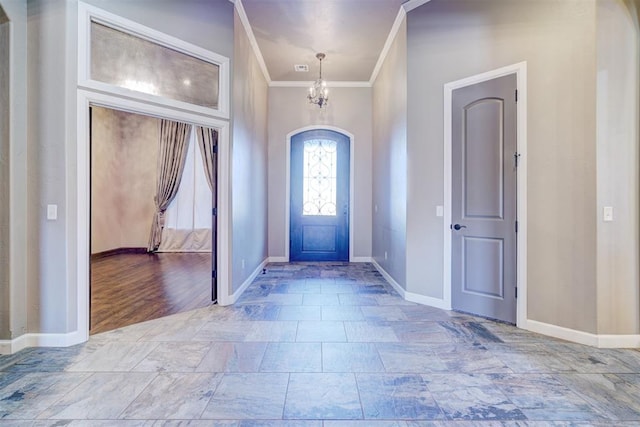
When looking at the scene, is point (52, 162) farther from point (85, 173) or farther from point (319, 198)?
point (319, 198)

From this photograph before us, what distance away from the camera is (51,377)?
235cm

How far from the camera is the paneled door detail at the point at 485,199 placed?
11.3 ft

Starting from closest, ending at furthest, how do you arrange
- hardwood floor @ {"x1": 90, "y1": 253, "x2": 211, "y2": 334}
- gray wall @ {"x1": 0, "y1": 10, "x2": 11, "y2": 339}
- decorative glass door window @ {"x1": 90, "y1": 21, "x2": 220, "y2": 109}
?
gray wall @ {"x1": 0, "y1": 10, "x2": 11, "y2": 339}, decorative glass door window @ {"x1": 90, "y1": 21, "x2": 220, "y2": 109}, hardwood floor @ {"x1": 90, "y1": 253, "x2": 211, "y2": 334}

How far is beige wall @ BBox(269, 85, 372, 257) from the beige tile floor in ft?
11.4

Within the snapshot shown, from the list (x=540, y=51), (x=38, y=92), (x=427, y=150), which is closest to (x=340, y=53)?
(x=427, y=150)

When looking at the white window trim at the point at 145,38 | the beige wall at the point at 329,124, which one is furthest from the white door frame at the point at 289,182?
the white window trim at the point at 145,38

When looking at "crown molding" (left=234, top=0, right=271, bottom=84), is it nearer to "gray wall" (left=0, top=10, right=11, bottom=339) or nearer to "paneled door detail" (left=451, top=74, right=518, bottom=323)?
"gray wall" (left=0, top=10, right=11, bottom=339)

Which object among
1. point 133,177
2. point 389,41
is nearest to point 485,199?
point 389,41

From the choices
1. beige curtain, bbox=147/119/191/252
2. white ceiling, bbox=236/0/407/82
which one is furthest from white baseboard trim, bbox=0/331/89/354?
beige curtain, bbox=147/119/191/252

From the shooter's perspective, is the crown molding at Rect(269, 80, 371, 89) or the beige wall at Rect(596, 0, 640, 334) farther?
the crown molding at Rect(269, 80, 371, 89)

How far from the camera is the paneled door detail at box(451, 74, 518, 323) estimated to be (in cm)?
343

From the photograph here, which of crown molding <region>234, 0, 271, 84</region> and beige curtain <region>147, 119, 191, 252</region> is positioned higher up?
crown molding <region>234, 0, 271, 84</region>

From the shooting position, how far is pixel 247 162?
4941mm

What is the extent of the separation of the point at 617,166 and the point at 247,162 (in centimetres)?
412
